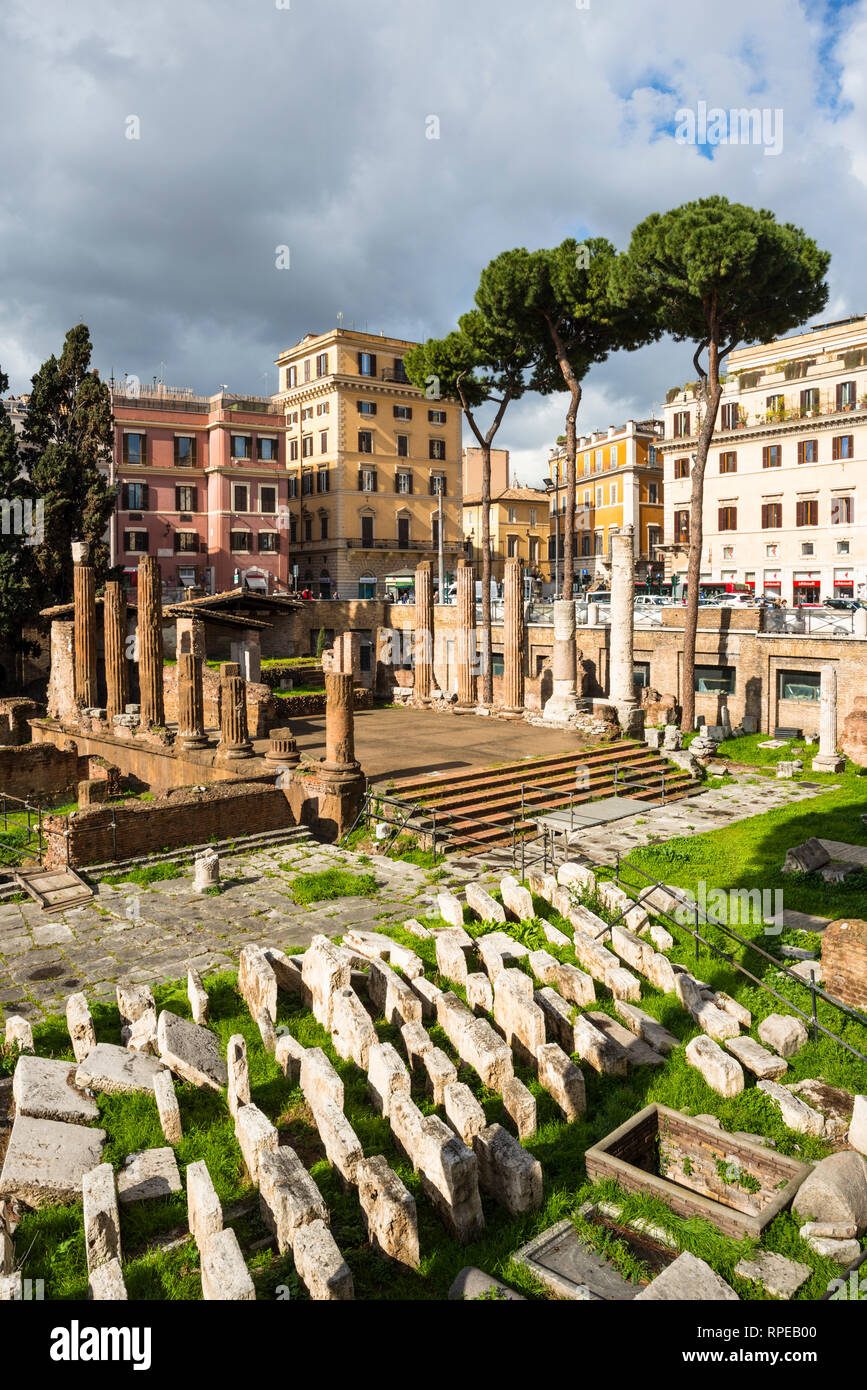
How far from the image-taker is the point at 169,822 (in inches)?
634

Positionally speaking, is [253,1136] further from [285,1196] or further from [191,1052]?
[191,1052]

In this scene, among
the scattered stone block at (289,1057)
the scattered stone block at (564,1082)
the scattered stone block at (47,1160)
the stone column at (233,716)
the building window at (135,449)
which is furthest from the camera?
the building window at (135,449)

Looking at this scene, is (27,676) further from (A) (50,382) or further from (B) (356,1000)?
(B) (356,1000)

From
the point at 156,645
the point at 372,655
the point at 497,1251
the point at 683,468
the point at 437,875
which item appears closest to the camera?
the point at 497,1251

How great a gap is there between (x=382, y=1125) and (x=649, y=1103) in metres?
2.16

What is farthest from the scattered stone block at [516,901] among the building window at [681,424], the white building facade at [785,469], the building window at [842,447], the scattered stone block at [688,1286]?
the building window at [681,424]

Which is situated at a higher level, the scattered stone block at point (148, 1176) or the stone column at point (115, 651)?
the stone column at point (115, 651)

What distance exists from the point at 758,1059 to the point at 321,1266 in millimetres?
4451

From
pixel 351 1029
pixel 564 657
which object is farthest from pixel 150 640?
pixel 351 1029

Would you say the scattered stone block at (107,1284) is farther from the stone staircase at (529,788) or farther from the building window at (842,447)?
the building window at (842,447)

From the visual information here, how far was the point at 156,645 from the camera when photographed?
83.7 feet

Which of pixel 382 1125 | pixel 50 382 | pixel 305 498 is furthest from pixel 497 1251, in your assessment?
pixel 305 498

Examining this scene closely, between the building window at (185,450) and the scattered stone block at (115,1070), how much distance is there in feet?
134

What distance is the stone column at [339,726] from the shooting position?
56.3 feet
